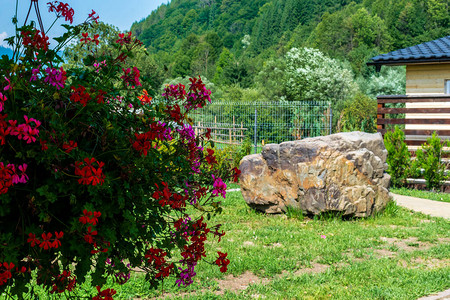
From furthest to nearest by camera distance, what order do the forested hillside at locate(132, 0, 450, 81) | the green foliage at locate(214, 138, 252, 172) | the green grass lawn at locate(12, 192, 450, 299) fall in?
the forested hillside at locate(132, 0, 450, 81) → the green foliage at locate(214, 138, 252, 172) → the green grass lawn at locate(12, 192, 450, 299)

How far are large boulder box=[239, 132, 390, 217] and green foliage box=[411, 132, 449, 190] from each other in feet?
11.9

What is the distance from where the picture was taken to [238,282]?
5.04 m

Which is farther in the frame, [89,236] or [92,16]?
[92,16]

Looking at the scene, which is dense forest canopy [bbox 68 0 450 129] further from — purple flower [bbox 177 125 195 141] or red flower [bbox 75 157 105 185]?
red flower [bbox 75 157 105 185]

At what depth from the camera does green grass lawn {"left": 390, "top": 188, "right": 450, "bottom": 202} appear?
10.7 metres

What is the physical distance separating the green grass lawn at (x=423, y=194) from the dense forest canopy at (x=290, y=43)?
9.41m

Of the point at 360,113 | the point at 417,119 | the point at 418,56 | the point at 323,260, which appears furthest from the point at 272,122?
the point at 323,260

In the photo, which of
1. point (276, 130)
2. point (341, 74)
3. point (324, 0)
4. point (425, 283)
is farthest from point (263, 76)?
point (324, 0)

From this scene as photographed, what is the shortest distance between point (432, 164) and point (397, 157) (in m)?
0.84

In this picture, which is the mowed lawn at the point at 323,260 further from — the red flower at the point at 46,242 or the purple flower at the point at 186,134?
the red flower at the point at 46,242

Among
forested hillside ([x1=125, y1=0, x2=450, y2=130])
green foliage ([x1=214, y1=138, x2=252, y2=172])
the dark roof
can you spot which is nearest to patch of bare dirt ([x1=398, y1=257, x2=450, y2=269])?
green foliage ([x1=214, y1=138, x2=252, y2=172])

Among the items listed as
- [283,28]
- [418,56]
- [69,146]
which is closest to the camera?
[69,146]

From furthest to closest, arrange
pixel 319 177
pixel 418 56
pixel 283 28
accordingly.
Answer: pixel 283 28, pixel 418 56, pixel 319 177

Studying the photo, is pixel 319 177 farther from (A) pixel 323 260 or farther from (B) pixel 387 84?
(B) pixel 387 84
